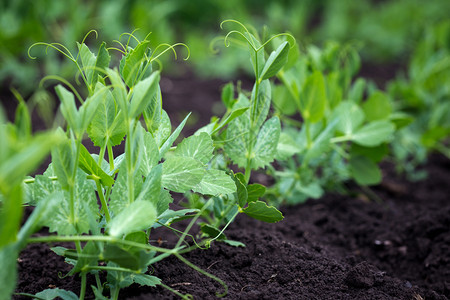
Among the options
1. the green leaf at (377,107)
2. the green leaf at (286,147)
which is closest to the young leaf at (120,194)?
the green leaf at (286,147)

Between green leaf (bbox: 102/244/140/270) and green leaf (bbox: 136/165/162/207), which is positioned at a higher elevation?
green leaf (bbox: 136/165/162/207)

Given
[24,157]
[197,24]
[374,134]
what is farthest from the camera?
[197,24]

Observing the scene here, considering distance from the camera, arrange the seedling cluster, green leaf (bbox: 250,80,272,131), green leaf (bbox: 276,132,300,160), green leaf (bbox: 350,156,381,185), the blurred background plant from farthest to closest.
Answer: the blurred background plant < green leaf (bbox: 350,156,381,185) < green leaf (bbox: 276,132,300,160) < green leaf (bbox: 250,80,272,131) < the seedling cluster

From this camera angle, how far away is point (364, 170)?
5.31 ft

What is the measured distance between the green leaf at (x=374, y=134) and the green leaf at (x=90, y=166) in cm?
89

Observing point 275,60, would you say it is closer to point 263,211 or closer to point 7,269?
point 263,211

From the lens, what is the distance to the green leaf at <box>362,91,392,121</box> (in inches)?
65.6

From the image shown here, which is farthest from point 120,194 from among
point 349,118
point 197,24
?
point 197,24

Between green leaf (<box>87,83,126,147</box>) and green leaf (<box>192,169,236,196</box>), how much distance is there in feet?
0.61

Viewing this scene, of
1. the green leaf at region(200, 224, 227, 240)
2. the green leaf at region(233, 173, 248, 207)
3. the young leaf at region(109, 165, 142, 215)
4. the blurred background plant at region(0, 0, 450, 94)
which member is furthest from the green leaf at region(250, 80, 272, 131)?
the blurred background plant at region(0, 0, 450, 94)

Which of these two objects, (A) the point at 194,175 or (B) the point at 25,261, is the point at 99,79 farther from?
(B) the point at 25,261

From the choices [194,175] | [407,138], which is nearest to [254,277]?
[194,175]

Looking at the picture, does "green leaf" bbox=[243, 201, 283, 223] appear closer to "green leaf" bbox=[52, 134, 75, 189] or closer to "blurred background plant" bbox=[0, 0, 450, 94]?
"green leaf" bbox=[52, 134, 75, 189]

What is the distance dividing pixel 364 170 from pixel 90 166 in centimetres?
103
